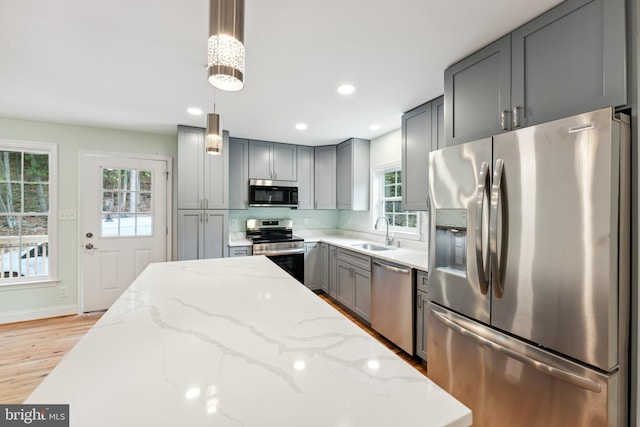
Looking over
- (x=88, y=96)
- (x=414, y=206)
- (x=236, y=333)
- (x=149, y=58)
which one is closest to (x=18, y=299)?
(x=88, y=96)

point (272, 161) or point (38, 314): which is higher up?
point (272, 161)

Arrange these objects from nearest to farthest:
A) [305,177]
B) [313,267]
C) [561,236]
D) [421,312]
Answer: [561,236] < [421,312] < [313,267] < [305,177]

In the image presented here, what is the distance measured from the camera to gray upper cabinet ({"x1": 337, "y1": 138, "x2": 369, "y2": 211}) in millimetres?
3891

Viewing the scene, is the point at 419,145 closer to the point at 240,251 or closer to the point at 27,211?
the point at 240,251

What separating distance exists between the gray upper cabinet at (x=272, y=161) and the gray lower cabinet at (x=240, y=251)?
1.03 m

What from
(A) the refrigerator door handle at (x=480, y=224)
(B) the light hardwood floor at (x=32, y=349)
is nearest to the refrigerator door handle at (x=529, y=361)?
(A) the refrigerator door handle at (x=480, y=224)

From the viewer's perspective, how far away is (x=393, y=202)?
3672mm

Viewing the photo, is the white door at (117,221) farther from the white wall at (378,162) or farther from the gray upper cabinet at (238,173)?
the white wall at (378,162)

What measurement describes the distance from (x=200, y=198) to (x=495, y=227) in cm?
311

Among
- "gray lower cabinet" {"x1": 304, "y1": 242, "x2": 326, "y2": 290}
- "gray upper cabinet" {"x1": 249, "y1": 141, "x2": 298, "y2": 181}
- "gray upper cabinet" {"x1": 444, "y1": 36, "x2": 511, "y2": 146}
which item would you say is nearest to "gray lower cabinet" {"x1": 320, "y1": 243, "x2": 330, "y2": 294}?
"gray lower cabinet" {"x1": 304, "y1": 242, "x2": 326, "y2": 290}

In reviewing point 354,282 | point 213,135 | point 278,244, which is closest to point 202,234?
point 278,244

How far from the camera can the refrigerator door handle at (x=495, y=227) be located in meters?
→ 1.42

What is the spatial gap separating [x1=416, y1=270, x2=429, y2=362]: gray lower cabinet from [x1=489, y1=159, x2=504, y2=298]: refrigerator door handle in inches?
32.1

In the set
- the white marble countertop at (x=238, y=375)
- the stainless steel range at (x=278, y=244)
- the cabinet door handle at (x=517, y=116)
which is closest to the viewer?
the white marble countertop at (x=238, y=375)
